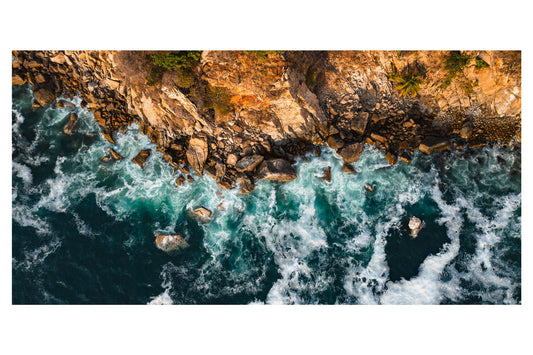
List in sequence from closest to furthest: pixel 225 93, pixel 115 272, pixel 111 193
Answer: pixel 225 93 < pixel 115 272 < pixel 111 193

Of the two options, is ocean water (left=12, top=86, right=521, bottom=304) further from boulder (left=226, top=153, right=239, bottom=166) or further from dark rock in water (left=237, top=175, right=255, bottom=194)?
boulder (left=226, top=153, right=239, bottom=166)

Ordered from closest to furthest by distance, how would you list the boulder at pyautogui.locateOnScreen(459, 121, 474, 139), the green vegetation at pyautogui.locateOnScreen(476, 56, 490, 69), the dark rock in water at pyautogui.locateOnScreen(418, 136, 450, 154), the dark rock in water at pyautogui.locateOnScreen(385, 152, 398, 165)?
the green vegetation at pyautogui.locateOnScreen(476, 56, 490, 69)
the boulder at pyautogui.locateOnScreen(459, 121, 474, 139)
the dark rock in water at pyautogui.locateOnScreen(418, 136, 450, 154)
the dark rock in water at pyautogui.locateOnScreen(385, 152, 398, 165)

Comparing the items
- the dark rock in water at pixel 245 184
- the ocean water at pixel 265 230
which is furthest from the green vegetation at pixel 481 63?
the dark rock in water at pixel 245 184

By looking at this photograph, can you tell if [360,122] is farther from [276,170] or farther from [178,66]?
[178,66]

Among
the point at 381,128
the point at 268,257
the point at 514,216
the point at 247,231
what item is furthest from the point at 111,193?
the point at 514,216

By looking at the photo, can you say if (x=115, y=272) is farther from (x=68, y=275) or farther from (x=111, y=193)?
(x=111, y=193)

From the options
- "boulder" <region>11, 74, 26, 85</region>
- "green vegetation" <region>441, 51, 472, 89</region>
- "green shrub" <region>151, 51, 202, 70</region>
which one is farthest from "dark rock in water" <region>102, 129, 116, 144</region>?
"green vegetation" <region>441, 51, 472, 89</region>
